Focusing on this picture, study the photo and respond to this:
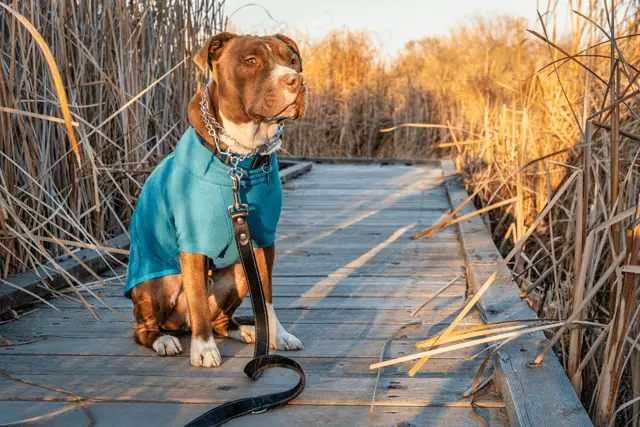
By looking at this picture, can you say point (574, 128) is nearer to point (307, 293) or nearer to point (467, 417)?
point (307, 293)

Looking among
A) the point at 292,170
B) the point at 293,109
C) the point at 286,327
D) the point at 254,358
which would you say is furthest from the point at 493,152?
the point at 254,358

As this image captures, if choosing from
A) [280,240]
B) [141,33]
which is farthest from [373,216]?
[141,33]

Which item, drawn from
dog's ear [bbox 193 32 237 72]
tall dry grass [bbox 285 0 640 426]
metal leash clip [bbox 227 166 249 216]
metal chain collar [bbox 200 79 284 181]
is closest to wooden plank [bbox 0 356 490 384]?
tall dry grass [bbox 285 0 640 426]

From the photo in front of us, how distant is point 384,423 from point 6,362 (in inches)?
51.9

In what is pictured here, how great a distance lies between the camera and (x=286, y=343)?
247cm

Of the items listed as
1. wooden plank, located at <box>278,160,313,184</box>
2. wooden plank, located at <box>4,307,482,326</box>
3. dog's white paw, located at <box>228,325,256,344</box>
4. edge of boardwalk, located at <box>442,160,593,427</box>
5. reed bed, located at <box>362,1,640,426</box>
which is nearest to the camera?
edge of boardwalk, located at <box>442,160,593,427</box>

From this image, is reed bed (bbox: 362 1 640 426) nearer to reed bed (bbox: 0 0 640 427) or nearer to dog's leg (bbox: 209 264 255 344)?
reed bed (bbox: 0 0 640 427)

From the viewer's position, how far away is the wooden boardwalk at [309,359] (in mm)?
1916

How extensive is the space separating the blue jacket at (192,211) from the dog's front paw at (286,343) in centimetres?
33

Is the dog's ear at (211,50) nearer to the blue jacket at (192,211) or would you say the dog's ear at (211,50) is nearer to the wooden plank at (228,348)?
the blue jacket at (192,211)

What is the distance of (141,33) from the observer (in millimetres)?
4191

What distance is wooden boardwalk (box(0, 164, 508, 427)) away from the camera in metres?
1.92

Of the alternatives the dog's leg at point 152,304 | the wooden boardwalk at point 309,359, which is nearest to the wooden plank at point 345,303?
the wooden boardwalk at point 309,359

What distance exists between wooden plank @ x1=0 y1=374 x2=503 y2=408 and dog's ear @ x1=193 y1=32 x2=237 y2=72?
1.08 meters
